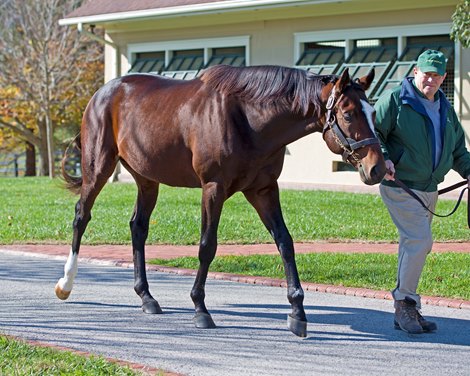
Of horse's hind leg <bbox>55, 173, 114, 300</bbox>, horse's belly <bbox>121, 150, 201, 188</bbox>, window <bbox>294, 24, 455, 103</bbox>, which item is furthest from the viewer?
window <bbox>294, 24, 455, 103</bbox>

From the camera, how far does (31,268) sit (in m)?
11.3

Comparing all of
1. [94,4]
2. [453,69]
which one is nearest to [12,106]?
[94,4]

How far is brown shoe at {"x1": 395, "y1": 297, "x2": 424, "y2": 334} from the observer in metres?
7.50

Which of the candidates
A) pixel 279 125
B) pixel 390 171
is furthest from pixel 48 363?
pixel 390 171

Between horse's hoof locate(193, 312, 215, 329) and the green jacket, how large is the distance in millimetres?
1818

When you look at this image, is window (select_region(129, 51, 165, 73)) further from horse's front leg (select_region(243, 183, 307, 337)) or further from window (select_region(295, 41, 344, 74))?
horse's front leg (select_region(243, 183, 307, 337))

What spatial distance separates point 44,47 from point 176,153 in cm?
2205

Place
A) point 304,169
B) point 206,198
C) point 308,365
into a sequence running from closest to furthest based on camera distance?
point 308,365 < point 206,198 < point 304,169

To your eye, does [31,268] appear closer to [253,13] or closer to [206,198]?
[206,198]

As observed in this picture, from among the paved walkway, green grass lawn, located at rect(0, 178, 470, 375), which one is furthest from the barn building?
the paved walkway

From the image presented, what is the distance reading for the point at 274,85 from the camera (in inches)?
302

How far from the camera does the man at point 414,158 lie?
748 centimetres

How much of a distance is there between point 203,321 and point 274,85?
79.2 inches

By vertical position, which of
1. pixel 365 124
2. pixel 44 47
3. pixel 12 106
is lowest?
pixel 12 106
